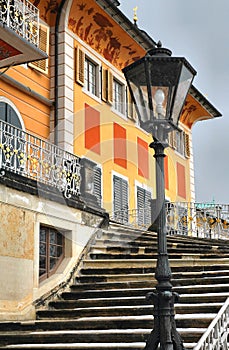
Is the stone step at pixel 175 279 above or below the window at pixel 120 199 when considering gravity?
below

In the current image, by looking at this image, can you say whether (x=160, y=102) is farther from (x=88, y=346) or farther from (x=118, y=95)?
(x=118, y=95)

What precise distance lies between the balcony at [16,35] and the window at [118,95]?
6811mm

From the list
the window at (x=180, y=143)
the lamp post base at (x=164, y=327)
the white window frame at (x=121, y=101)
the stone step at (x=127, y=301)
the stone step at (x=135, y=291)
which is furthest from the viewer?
the window at (x=180, y=143)

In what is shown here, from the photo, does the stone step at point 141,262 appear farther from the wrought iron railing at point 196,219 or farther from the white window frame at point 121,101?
the white window frame at point 121,101

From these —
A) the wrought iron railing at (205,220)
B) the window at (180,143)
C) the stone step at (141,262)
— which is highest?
the window at (180,143)

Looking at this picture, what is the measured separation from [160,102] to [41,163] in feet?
20.0

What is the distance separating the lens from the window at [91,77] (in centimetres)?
1720

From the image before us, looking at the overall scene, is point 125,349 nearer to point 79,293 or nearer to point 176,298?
point 176,298

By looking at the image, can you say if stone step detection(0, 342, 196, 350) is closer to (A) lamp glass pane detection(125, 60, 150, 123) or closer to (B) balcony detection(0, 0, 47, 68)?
(A) lamp glass pane detection(125, 60, 150, 123)

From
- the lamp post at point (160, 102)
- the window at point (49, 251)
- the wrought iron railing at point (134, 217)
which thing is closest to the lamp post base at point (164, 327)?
the lamp post at point (160, 102)

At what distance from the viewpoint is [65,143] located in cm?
1541

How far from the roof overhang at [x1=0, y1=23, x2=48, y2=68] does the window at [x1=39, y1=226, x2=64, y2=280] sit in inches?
137

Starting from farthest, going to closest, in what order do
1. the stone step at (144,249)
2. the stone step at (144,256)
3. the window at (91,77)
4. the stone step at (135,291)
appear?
the window at (91,77) → the stone step at (144,249) → the stone step at (144,256) → the stone step at (135,291)

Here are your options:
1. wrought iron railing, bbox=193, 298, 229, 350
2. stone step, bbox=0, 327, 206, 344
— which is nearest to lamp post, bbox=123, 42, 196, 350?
wrought iron railing, bbox=193, 298, 229, 350
